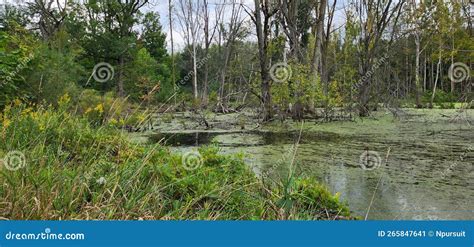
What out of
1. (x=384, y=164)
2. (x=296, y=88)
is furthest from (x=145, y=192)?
(x=296, y=88)

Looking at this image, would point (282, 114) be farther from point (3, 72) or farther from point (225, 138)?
point (3, 72)

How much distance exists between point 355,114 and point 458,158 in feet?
26.4

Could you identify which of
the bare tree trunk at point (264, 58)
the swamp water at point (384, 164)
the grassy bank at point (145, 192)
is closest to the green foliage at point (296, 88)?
the bare tree trunk at point (264, 58)

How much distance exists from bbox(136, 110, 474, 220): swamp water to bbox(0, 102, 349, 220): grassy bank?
0.63 m

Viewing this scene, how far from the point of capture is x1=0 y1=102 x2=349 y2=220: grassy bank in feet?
9.07

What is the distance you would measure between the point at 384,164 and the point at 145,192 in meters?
3.45

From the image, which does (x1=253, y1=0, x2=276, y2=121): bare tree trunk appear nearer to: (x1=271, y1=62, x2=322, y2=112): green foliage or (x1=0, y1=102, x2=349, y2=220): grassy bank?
(x1=271, y1=62, x2=322, y2=112): green foliage

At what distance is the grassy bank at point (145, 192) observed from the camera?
2764 mm

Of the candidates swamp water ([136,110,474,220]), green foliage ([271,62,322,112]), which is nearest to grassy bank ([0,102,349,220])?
swamp water ([136,110,474,220])

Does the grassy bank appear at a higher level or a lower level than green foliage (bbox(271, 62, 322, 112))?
lower

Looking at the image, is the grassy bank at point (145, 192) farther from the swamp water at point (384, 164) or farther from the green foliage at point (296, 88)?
the green foliage at point (296, 88)

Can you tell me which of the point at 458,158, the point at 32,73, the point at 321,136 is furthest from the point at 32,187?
the point at 321,136

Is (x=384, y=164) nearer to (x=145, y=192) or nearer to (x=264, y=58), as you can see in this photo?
(x=145, y=192)

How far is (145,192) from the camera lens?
3.38m
